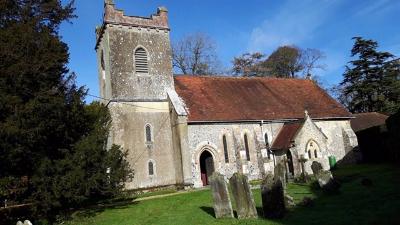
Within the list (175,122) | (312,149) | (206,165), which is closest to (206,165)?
(206,165)

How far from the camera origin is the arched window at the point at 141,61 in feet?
84.4

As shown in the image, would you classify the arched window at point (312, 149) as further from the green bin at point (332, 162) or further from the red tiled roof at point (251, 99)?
the red tiled roof at point (251, 99)

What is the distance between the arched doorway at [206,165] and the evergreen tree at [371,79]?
87.7ft

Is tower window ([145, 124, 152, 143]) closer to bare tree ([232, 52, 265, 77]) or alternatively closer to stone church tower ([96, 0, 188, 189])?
stone church tower ([96, 0, 188, 189])

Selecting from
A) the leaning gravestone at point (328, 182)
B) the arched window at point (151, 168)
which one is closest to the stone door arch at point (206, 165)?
the arched window at point (151, 168)

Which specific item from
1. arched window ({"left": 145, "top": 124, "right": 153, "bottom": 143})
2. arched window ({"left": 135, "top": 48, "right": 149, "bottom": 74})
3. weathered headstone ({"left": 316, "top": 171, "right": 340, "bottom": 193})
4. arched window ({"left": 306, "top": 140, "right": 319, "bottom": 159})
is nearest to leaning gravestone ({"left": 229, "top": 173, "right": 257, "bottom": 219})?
weathered headstone ({"left": 316, "top": 171, "right": 340, "bottom": 193})

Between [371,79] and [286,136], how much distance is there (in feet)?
83.6

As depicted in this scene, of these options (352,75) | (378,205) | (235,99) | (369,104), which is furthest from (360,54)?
(378,205)

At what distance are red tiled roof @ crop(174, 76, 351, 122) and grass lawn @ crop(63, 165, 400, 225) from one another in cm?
941

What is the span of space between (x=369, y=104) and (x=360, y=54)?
6.36m

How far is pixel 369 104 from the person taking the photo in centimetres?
4622

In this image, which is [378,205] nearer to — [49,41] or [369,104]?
[49,41]

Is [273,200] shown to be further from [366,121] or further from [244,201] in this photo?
[366,121]

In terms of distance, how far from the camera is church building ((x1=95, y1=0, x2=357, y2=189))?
24328 mm
